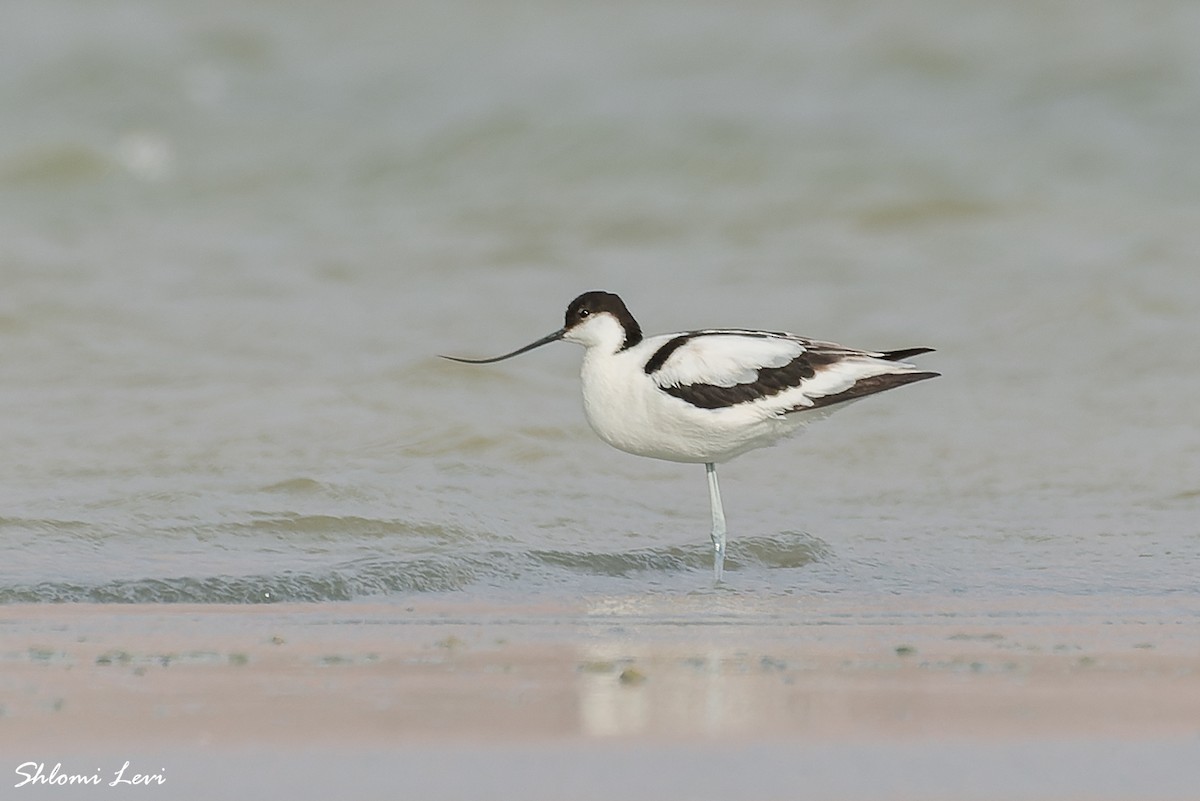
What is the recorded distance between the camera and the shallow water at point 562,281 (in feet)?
22.1

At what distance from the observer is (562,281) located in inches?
460

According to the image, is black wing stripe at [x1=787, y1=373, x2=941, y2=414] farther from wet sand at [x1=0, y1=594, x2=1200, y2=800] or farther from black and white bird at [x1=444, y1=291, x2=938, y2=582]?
wet sand at [x1=0, y1=594, x2=1200, y2=800]

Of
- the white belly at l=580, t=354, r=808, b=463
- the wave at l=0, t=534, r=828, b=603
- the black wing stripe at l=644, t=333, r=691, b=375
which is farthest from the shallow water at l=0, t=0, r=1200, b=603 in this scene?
the black wing stripe at l=644, t=333, r=691, b=375

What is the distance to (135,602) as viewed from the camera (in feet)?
17.7

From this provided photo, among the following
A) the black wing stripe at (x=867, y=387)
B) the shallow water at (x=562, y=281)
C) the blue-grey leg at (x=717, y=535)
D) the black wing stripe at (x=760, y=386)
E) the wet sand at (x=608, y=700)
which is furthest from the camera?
the shallow water at (x=562, y=281)

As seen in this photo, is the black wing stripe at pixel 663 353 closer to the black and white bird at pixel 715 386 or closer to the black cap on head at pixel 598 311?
the black and white bird at pixel 715 386

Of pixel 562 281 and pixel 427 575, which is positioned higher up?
pixel 562 281

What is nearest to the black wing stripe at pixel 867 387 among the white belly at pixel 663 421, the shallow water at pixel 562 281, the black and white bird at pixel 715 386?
the black and white bird at pixel 715 386

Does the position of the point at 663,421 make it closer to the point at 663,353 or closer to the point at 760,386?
the point at 663,353

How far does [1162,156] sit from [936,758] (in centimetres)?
1086

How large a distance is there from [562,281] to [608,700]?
7.91 meters

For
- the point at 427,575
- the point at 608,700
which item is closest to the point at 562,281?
the point at 427,575

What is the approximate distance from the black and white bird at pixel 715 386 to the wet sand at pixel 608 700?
1199 mm

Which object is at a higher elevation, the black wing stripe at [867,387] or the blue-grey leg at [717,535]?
the black wing stripe at [867,387]
